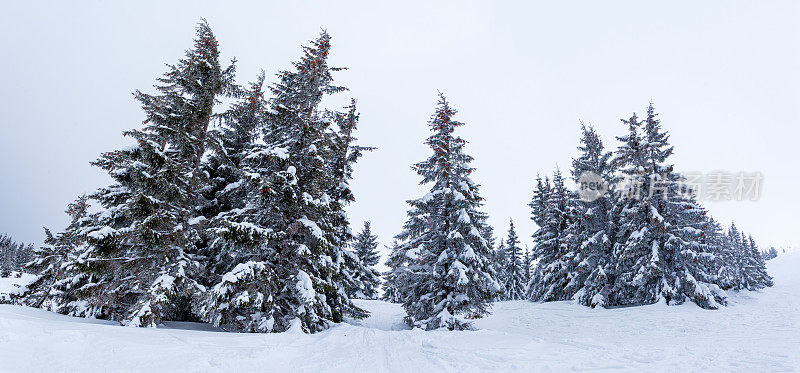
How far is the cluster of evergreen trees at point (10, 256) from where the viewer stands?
7144cm

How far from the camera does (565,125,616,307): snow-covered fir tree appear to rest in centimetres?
2327

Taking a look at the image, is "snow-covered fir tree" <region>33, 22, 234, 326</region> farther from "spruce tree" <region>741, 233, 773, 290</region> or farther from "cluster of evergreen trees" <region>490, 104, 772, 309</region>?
"spruce tree" <region>741, 233, 773, 290</region>

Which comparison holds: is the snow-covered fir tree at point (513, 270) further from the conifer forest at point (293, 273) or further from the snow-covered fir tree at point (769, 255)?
the snow-covered fir tree at point (769, 255)

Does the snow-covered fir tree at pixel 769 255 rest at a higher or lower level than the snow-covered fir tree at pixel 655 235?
higher

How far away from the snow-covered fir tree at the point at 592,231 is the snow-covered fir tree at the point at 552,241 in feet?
2.75

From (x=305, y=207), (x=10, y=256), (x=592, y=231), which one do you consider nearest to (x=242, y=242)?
(x=305, y=207)

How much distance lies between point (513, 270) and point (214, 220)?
38.1 metres

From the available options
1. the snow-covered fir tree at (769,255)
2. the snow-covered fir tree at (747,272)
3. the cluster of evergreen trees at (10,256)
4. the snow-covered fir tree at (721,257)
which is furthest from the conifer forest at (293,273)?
the snow-covered fir tree at (769,255)

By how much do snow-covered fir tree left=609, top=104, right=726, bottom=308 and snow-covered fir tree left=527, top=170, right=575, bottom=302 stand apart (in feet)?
13.3

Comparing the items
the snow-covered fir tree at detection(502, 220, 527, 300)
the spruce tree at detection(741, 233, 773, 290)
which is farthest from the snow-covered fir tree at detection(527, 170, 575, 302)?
the spruce tree at detection(741, 233, 773, 290)

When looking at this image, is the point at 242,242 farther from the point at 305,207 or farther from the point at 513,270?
the point at 513,270

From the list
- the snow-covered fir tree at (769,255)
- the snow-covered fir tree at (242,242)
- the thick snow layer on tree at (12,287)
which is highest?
the snow-covered fir tree at (769,255)

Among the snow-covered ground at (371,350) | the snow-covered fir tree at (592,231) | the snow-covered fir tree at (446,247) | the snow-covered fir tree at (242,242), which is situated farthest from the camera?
the snow-covered fir tree at (592,231)

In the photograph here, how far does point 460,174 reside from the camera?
16516 mm
